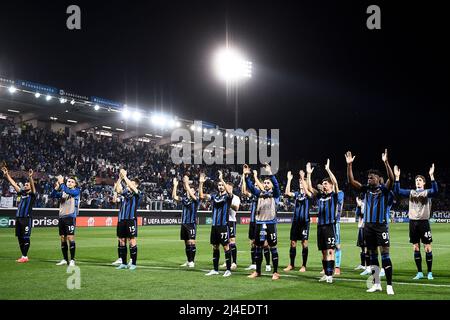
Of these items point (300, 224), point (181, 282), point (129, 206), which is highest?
point (129, 206)

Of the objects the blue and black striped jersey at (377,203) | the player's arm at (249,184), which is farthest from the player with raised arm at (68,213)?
the blue and black striped jersey at (377,203)

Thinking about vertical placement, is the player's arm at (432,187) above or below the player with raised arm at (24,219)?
above

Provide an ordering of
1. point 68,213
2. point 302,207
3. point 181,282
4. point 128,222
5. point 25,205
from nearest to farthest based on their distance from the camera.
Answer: point 181,282 < point 128,222 < point 68,213 < point 302,207 < point 25,205

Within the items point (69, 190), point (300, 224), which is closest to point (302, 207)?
point (300, 224)

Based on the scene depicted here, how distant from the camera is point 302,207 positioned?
13805 mm

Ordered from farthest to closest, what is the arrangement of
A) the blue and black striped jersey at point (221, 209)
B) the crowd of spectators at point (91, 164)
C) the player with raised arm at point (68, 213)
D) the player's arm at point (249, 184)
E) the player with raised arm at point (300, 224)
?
the crowd of spectators at point (91, 164)
the player with raised arm at point (300, 224)
the player with raised arm at point (68, 213)
the blue and black striped jersey at point (221, 209)
the player's arm at point (249, 184)

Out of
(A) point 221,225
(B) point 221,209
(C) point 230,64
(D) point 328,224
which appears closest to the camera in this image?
(D) point 328,224

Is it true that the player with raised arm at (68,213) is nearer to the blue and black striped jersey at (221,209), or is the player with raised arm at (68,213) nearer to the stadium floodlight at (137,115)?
the blue and black striped jersey at (221,209)

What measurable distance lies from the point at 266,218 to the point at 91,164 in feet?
119

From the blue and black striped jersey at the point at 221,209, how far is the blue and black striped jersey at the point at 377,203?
3.83 metres

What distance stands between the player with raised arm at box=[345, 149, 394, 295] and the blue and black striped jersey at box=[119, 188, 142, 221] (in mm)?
6007

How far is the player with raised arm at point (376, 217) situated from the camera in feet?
30.7

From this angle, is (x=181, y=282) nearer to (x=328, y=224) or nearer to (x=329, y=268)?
(x=329, y=268)

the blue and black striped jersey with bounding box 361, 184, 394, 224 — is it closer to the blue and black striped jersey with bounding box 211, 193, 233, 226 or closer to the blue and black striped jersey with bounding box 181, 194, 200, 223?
the blue and black striped jersey with bounding box 211, 193, 233, 226
